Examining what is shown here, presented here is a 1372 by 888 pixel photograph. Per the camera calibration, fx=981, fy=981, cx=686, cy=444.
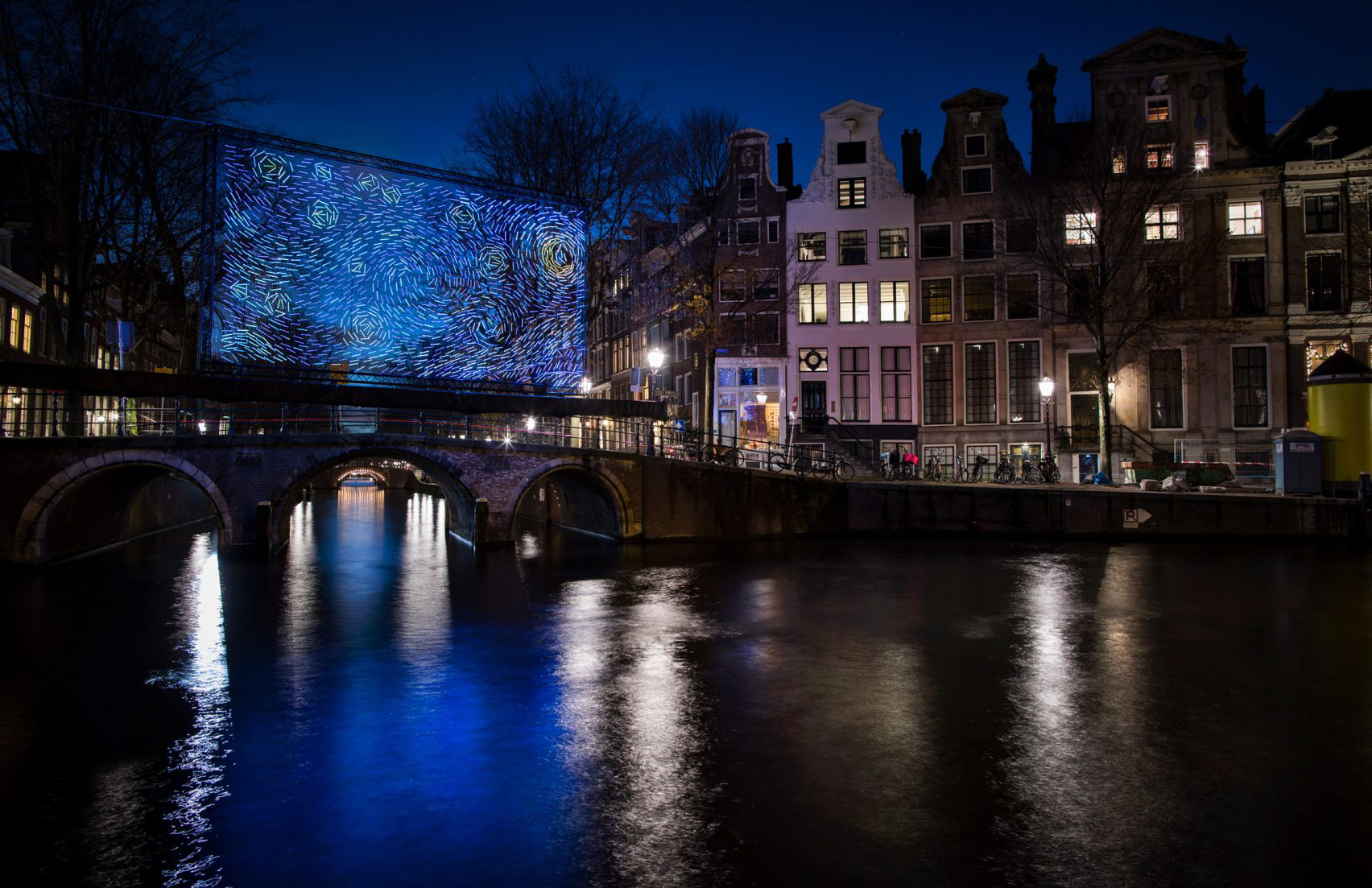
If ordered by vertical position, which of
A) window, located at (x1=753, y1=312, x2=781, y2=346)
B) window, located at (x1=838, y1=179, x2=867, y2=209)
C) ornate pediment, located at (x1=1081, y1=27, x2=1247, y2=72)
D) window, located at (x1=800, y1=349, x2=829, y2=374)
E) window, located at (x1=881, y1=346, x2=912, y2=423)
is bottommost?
window, located at (x1=881, y1=346, x2=912, y2=423)

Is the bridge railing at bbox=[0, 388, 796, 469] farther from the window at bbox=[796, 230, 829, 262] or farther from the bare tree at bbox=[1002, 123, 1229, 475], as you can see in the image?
the bare tree at bbox=[1002, 123, 1229, 475]

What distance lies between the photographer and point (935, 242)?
152 feet

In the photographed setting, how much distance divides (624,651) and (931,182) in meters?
37.2

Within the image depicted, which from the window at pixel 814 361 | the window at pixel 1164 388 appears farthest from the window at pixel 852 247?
the window at pixel 1164 388

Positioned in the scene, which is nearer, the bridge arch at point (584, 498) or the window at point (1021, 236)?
the bridge arch at point (584, 498)

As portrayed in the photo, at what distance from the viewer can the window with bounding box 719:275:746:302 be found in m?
46.6

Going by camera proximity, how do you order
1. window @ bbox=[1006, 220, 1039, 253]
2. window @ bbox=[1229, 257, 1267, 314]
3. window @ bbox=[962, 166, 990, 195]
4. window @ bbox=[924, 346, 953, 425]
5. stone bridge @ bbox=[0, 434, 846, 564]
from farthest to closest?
window @ bbox=[924, 346, 953, 425], window @ bbox=[962, 166, 990, 195], window @ bbox=[1229, 257, 1267, 314], window @ bbox=[1006, 220, 1039, 253], stone bridge @ bbox=[0, 434, 846, 564]

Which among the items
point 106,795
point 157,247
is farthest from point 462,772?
point 157,247

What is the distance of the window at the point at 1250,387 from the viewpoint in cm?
4244

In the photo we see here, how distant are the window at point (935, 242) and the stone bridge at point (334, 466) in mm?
16595

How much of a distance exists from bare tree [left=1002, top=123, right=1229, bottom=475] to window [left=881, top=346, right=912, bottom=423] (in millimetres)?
6436

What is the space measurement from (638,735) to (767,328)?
3725 cm

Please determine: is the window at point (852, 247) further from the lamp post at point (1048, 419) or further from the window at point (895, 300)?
the lamp post at point (1048, 419)

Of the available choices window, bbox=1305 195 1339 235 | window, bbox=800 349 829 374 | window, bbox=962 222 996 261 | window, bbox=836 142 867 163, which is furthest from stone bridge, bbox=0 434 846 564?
window, bbox=1305 195 1339 235
